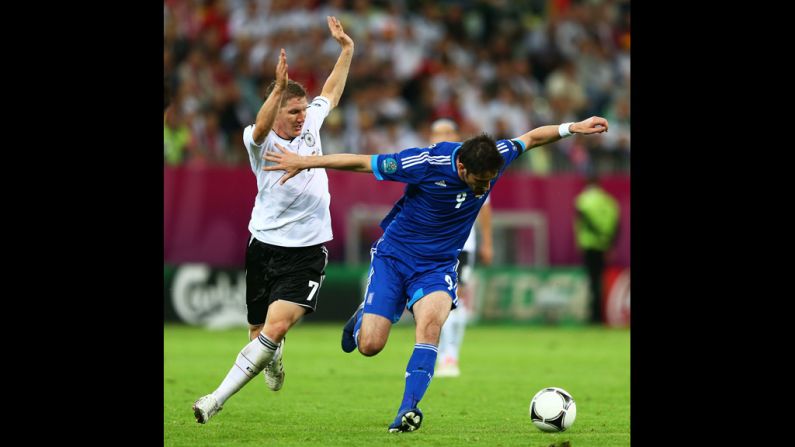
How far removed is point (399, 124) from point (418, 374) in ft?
46.9

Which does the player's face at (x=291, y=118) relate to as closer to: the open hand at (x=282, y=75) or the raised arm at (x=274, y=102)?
the raised arm at (x=274, y=102)

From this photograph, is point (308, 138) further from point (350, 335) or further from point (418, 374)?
point (418, 374)

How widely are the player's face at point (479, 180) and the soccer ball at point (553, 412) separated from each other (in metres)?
1.58

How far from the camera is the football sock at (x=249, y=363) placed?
8539 mm

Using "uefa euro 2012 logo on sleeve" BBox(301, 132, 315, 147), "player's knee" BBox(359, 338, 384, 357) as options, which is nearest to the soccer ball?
"player's knee" BBox(359, 338, 384, 357)

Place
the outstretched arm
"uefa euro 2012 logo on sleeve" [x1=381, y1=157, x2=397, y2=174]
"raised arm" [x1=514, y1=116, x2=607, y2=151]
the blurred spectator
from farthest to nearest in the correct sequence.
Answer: the blurred spectator, "raised arm" [x1=514, y1=116, x2=607, y2=151], "uefa euro 2012 logo on sleeve" [x1=381, y1=157, x2=397, y2=174], the outstretched arm

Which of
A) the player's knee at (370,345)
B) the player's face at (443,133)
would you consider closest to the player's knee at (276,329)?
the player's knee at (370,345)

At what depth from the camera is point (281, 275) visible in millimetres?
9047

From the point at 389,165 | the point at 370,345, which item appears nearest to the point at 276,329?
the point at 370,345

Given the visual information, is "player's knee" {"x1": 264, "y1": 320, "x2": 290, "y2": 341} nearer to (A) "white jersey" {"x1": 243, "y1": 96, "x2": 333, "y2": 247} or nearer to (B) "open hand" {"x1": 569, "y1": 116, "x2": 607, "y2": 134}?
(A) "white jersey" {"x1": 243, "y1": 96, "x2": 333, "y2": 247}

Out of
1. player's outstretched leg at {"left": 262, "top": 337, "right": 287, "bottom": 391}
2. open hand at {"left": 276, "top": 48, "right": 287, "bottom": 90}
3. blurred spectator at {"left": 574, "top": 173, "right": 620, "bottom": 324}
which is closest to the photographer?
open hand at {"left": 276, "top": 48, "right": 287, "bottom": 90}

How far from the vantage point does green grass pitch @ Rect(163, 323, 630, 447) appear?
8141 millimetres
